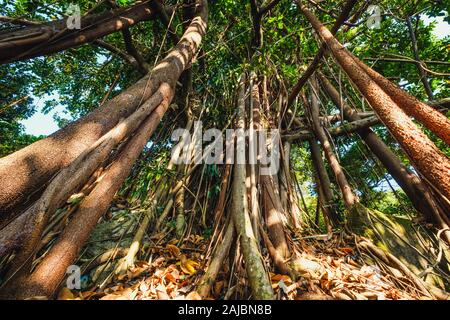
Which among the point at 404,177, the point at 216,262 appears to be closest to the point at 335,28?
the point at 404,177

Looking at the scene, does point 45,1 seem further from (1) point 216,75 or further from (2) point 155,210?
(2) point 155,210

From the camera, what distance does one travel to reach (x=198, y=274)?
4.81 feet

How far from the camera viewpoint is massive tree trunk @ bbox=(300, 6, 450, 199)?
0.80 m

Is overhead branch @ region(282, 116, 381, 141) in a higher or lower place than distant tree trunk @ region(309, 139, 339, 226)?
higher

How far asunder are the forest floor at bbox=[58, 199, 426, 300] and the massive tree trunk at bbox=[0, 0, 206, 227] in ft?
2.12

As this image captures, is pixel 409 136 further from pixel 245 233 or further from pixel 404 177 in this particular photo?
pixel 404 177


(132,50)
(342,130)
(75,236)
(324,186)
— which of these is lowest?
(75,236)

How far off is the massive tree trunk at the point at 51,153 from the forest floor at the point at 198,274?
0.65m

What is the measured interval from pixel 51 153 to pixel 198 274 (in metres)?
1.10

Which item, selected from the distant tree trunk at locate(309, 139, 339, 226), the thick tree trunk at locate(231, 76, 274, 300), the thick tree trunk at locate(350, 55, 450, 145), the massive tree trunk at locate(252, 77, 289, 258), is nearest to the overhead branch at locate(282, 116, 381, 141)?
the distant tree trunk at locate(309, 139, 339, 226)

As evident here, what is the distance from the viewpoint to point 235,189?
6.21 feet

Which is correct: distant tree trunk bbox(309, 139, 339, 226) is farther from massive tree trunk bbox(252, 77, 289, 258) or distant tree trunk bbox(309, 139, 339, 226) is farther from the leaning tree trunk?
the leaning tree trunk

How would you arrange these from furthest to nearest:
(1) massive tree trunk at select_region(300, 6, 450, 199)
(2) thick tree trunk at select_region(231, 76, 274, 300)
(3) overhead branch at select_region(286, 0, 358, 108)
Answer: (3) overhead branch at select_region(286, 0, 358, 108)
(2) thick tree trunk at select_region(231, 76, 274, 300)
(1) massive tree trunk at select_region(300, 6, 450, 199)
